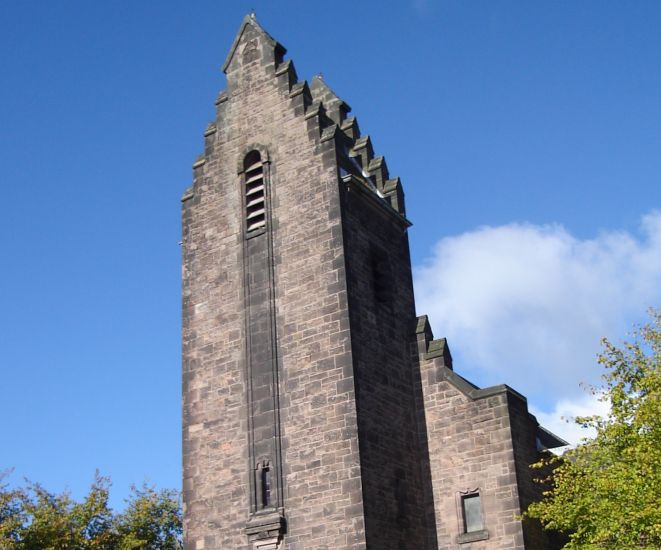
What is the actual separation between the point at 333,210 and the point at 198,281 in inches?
181

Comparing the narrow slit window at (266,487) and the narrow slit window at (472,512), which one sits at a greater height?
the narrow slit window at (266,487)

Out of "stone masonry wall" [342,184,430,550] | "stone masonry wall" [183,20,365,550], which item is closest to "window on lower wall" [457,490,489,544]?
"stone masonry wall" [342,184,430,550]

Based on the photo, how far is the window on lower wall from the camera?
73.7 ft

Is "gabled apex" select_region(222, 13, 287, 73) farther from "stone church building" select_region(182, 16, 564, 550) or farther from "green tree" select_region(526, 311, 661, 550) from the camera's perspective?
"green tree" select_region(526, 311, 661, 550)

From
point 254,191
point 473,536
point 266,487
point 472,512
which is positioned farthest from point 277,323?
point 473,536

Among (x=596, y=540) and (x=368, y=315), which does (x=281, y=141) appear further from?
(x=596, y=540)

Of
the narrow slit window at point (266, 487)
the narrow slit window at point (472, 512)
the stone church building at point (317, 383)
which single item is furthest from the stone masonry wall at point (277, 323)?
the narrow slit window at point (472, 512)

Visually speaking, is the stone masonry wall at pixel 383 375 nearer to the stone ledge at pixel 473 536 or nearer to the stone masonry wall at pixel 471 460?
the stone masonry wall at pixel 471 460

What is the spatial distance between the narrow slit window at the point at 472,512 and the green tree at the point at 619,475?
160cm

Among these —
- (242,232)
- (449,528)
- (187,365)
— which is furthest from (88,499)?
(449,528)

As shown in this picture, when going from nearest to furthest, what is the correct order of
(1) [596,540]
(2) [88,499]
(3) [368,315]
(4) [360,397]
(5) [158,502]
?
(1) [596,540] < (4) [360,397] < (3) [368,315] < (2) [88,499] < (5) [158,502]

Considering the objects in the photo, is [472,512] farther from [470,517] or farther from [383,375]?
[383,375]

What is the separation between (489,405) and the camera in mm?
23500

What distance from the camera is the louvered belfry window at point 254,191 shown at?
25.6m
